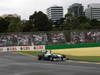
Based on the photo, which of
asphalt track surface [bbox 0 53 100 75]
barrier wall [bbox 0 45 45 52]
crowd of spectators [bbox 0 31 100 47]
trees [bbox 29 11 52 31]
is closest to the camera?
asphalt track surface [bbox 0 53 100 75]

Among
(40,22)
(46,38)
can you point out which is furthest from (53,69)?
(40,22)

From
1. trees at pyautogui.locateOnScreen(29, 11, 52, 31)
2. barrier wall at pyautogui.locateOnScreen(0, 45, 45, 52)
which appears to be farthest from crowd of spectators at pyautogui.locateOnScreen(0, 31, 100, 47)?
trees at pyautogui.locateOnScreen(29, 11, 52, 31)

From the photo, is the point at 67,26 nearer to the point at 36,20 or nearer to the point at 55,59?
the point at 36,20

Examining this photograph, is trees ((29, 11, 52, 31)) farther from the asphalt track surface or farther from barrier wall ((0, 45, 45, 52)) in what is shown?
the asphalt track surface

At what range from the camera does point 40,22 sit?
103 m

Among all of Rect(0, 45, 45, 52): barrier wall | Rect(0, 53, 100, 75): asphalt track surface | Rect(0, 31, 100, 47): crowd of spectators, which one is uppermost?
Rect(0, 31, 100, 47): crowd of spectators

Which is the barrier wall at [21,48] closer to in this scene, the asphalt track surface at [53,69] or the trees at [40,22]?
the asphalt track surface at [53,69]

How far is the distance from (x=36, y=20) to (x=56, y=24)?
70.5ft

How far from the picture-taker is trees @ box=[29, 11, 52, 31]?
3933 inches

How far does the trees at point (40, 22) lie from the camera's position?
99.9 metres

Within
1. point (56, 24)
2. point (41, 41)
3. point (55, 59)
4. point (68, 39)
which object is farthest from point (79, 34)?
point (56, 24)

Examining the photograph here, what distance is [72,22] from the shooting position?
336 ft

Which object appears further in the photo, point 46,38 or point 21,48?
point 46,38

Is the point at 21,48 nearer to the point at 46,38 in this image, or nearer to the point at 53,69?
the point at 46,38
